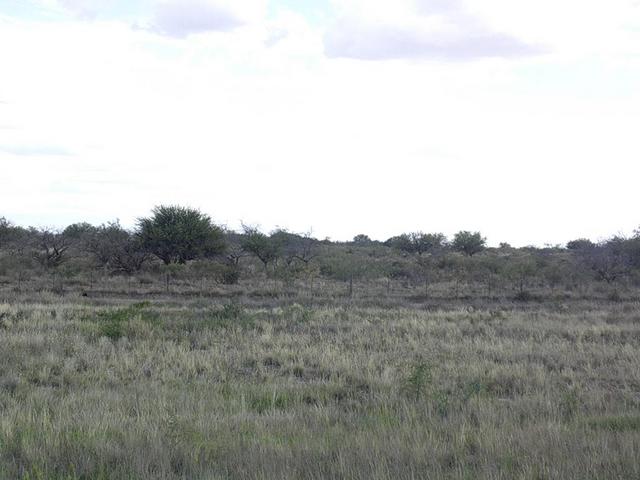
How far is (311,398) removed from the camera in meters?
9.80

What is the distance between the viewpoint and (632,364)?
13047 mm

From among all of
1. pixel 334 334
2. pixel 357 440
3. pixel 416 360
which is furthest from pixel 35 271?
pixel 357 440

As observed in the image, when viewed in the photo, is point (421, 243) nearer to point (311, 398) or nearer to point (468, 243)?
point (468, 243)

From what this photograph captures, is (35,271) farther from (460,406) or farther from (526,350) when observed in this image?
(460,406)

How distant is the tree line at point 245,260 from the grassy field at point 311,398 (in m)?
20.9

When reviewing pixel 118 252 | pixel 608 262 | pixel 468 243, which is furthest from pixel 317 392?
pixel 468 243

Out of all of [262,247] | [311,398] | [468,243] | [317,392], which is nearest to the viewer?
[311,398]

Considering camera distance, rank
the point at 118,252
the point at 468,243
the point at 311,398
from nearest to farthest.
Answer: the point at 311,398 → the point at 118,252 → the point at 468,243

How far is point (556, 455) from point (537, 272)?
139ft

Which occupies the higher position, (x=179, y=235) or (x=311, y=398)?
(x=179, y=235)

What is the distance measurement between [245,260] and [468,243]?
85.9 ft

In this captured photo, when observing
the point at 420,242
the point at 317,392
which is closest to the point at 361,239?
the point at 420,242

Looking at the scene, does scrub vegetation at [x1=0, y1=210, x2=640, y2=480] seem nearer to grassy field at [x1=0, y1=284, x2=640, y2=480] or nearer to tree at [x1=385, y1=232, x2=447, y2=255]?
grassy field at [x1=0, y1=284, x2=640, y2=480]

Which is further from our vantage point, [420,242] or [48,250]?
[420,242]
